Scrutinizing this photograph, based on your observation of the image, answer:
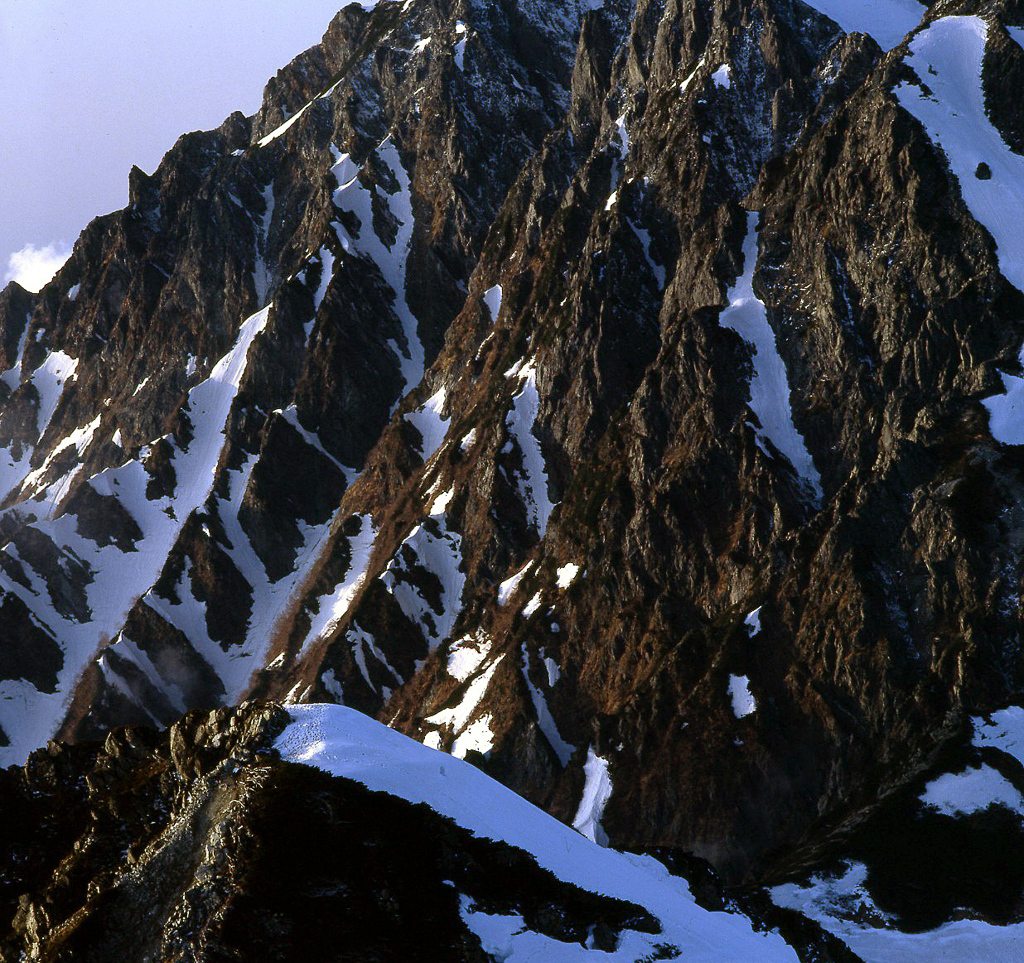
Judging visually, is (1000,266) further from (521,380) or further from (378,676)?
(378,676)

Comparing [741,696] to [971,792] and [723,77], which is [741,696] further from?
[723,77]

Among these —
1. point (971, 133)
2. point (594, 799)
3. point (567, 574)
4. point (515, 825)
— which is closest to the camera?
point (515, 825)

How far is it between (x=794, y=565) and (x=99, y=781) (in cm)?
8361

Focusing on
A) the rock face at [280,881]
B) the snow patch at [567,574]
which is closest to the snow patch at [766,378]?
the snow patch at [567,574]

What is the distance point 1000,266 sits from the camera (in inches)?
4998

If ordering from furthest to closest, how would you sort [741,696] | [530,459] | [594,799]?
1. [530,459]
2. [594,799]
3. [741,696]

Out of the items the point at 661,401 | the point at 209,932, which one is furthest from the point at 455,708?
the point at 209,932

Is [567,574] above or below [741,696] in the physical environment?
above

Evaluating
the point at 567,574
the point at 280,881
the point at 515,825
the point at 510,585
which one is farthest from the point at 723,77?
the point at 280,881

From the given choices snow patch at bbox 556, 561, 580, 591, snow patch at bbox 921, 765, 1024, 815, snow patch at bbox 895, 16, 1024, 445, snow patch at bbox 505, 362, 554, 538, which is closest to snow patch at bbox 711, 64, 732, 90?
snow patch at bbox 895, 16, 1024, 445

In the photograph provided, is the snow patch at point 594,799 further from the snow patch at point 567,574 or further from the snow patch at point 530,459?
the snow patch at point 530,459

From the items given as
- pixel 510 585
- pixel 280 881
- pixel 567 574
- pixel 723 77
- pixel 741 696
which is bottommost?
pixel 280 881

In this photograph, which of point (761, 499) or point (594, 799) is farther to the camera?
point (761, 499)

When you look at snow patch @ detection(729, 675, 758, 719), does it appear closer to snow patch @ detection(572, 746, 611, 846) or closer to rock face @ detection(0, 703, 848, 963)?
snow patch @ detection(572, 746, 611, 846)
